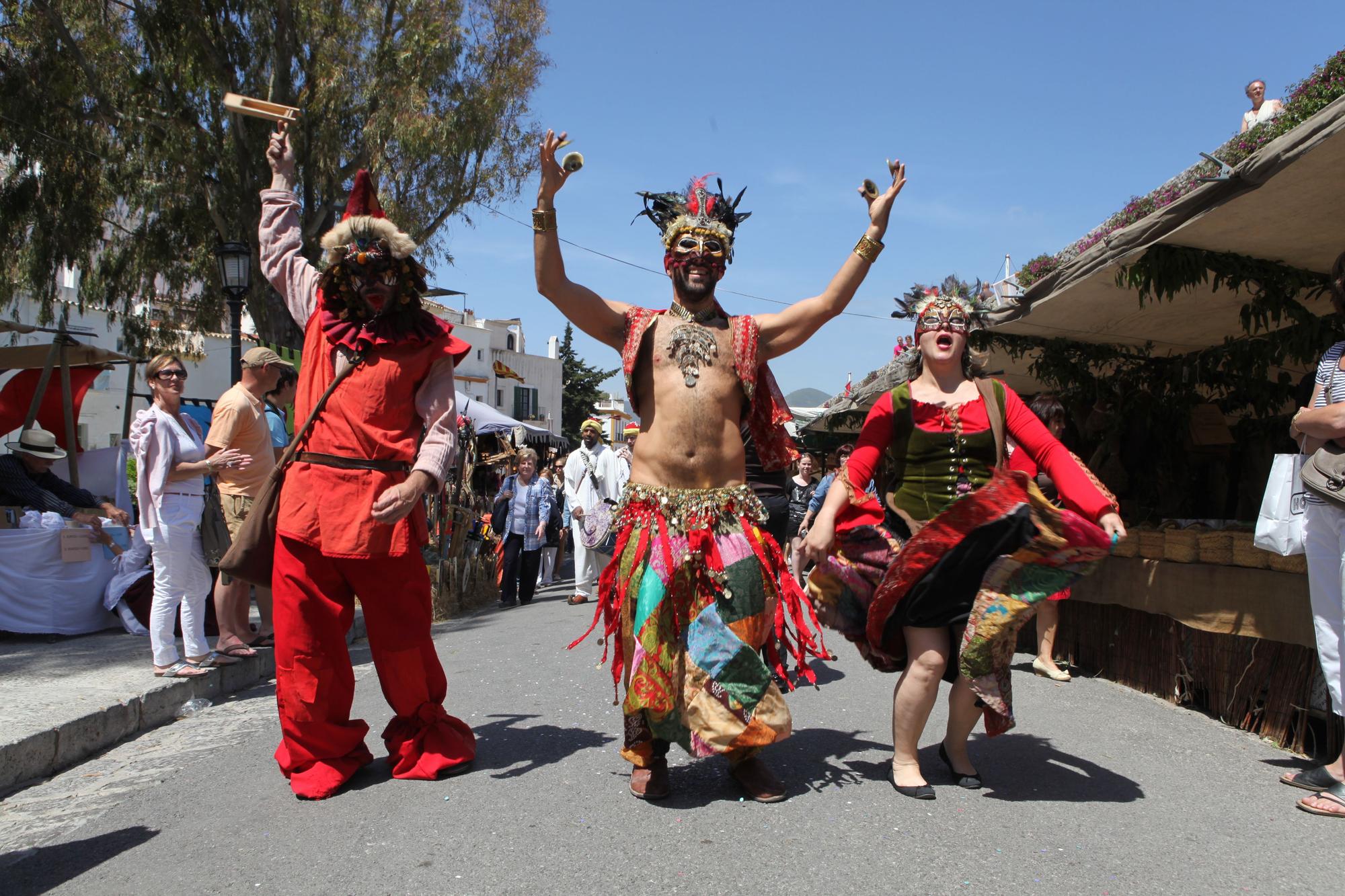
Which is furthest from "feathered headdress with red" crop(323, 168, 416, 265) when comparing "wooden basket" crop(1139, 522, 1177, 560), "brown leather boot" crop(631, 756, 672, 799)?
"wooden basket" crop(1139, 522, 1177, 560)

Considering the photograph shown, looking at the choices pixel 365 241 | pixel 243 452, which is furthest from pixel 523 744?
pixel 243 452

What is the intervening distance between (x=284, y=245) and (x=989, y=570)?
3116mm

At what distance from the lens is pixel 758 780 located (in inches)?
145

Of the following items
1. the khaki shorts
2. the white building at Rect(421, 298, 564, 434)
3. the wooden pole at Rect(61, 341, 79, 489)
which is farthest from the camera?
the white building at Rect(421, 298, 564, 434)

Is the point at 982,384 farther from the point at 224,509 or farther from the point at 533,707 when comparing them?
the point at 224,509

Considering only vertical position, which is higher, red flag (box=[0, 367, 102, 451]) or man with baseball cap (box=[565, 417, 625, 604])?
red flag (box=[0, 367, 102, 451])

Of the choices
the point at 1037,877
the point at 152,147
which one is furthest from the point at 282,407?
the point at 152,147

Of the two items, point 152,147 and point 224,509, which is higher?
point 152,147

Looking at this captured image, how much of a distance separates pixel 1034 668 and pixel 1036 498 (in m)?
3.26

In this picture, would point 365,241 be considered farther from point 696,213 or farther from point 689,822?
point 689,822

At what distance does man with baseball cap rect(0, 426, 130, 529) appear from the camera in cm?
760

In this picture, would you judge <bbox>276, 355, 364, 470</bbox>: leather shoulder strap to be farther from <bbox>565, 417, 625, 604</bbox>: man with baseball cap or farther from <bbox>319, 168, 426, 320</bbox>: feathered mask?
<bbox>565, 417, 625, 604</bbox>: man with baseball cap

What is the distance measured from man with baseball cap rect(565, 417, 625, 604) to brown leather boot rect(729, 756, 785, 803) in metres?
6.69

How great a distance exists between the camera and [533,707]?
5324 millimetres
